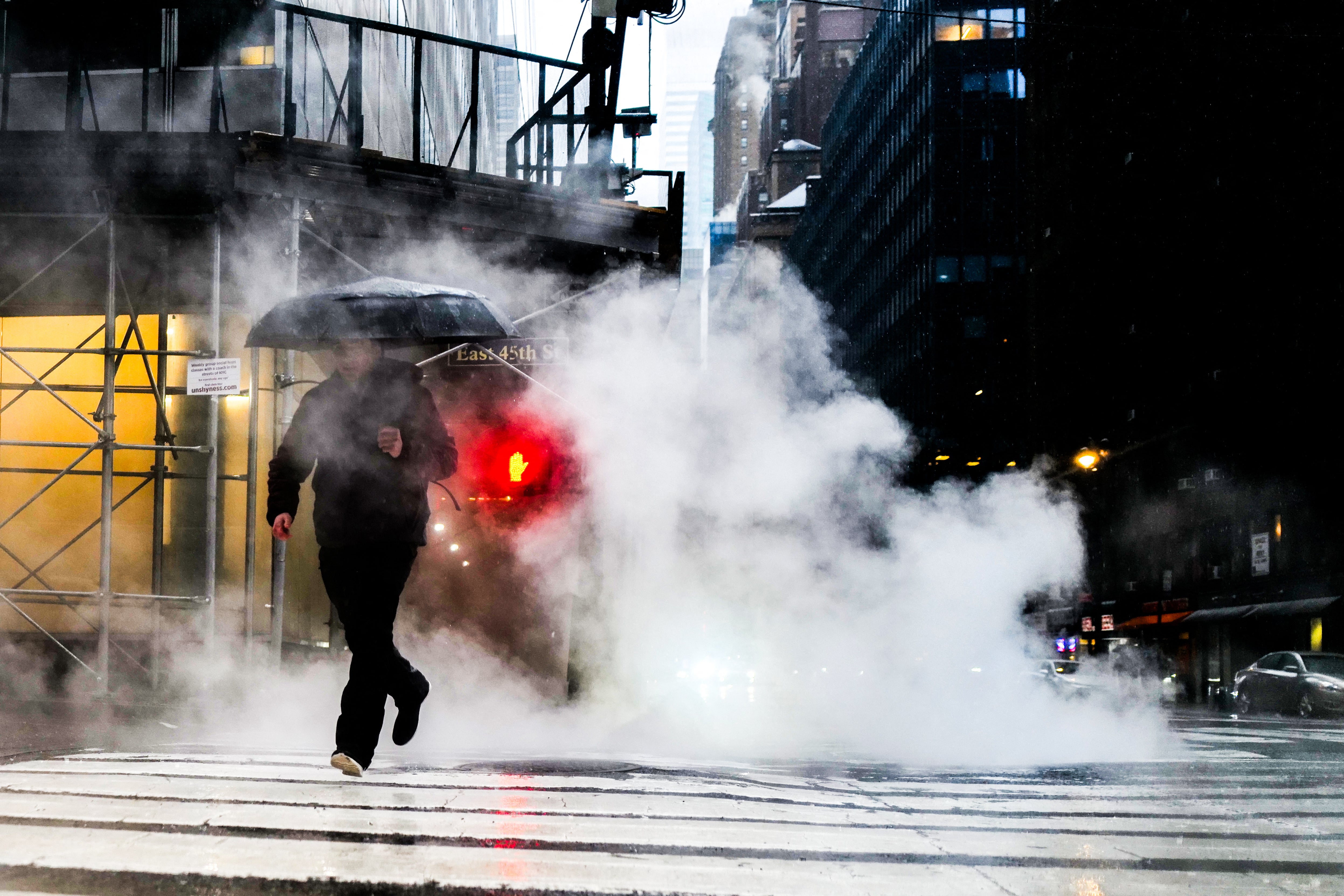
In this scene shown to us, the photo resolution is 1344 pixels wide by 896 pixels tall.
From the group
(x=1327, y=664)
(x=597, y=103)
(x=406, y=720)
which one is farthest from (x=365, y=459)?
(x=1327, y=664)

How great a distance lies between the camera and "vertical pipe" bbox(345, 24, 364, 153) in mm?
11930

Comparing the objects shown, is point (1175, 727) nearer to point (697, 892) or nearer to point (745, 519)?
point (745, 519)

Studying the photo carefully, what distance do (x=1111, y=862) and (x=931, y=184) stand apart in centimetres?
5786

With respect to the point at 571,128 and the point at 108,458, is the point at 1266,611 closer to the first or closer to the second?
the point at 571,128

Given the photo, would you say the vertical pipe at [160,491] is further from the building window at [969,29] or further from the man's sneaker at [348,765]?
the building window at [969,29]

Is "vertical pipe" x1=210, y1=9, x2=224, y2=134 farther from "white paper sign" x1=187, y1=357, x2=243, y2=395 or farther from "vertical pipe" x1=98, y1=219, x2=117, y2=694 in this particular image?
"white paper sign" x1=187, y1=357, x2=243, y2=395

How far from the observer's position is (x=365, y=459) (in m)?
4.64

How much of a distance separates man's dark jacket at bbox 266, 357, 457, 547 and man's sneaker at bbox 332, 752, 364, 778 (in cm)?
79

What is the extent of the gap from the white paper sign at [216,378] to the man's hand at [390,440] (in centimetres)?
548

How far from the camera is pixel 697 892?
2.79m

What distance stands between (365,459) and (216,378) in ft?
18.2

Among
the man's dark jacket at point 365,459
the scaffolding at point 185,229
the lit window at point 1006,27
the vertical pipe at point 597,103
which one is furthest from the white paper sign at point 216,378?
the lit window at point 1006,27

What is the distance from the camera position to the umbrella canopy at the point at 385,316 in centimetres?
591

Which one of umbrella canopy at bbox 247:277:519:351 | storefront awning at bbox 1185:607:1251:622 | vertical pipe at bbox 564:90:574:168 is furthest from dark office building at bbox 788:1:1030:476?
umbrella canopy at bbox 247:277:519:351
